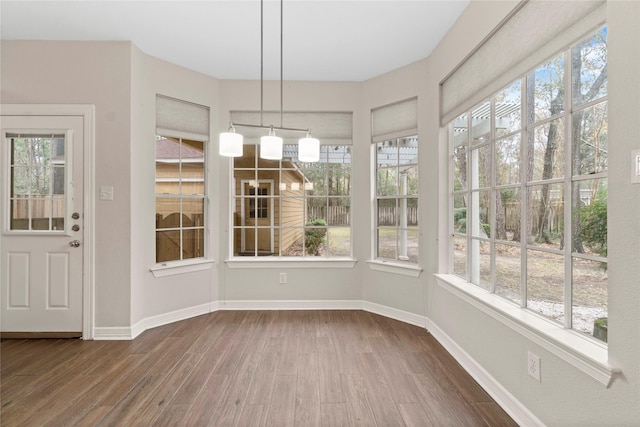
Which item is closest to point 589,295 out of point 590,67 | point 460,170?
point 590,67

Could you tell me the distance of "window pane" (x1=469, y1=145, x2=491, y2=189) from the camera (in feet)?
7.70

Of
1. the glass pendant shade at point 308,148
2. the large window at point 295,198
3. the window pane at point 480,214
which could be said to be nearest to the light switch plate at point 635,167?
the window pane at point 480,214

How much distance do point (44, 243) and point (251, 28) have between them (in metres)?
2.81

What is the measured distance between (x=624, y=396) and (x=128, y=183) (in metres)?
3.69

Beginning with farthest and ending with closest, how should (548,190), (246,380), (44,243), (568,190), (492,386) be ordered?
1. (44,243)
2. (246,380)
3. (492,386)
4. (548,190)
5. (568,190)

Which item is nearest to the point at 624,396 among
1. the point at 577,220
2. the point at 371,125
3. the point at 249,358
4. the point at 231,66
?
the point at 577,220

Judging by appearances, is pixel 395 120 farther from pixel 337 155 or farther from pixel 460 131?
pixel 460 131

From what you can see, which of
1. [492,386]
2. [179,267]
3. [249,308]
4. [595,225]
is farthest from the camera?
[249,308]

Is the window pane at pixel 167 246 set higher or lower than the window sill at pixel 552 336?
higher

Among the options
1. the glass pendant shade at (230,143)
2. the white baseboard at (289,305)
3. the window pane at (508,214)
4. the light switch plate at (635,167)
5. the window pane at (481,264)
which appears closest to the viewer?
the light switch plate at (635,167)

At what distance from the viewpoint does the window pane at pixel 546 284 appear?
5.59 feet

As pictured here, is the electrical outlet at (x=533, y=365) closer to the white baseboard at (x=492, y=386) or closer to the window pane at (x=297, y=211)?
the white baseboard at (x=492, y=386)

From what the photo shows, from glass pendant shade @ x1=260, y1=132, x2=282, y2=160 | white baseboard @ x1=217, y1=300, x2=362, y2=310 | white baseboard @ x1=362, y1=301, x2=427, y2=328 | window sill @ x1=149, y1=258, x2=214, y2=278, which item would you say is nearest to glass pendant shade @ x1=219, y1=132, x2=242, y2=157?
glass pendant shade @ x1=260, y1=132, x2=282, y2=160

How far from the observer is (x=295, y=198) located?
3906 millimetres
